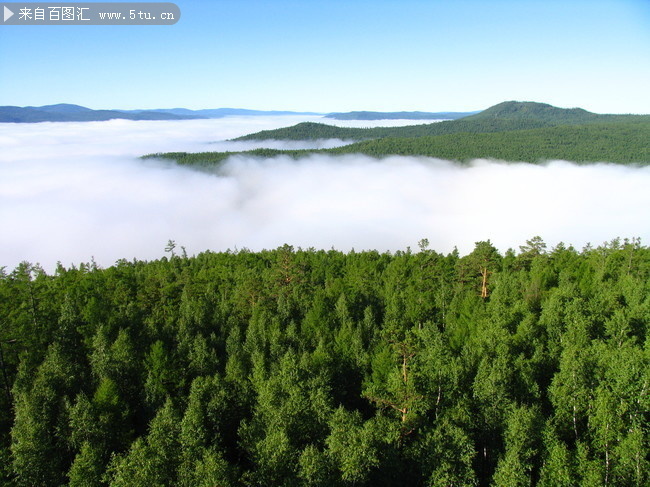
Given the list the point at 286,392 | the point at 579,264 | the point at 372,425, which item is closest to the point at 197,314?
the point at 286,392

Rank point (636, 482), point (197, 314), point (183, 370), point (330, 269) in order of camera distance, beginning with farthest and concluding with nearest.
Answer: point (330, 269), point (197, 314), point (183, 370), point (636, 482)

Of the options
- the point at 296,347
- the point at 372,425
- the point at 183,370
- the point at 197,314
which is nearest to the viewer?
the point at 372,425

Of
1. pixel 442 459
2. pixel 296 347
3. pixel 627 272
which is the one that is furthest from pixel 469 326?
pixel 627 272

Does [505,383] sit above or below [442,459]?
above

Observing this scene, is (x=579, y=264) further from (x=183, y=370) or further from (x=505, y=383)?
(x=183, y=370)

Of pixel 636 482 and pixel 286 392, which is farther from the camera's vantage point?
pixel 286 392

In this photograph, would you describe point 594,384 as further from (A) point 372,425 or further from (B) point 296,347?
(B) point 296,347
